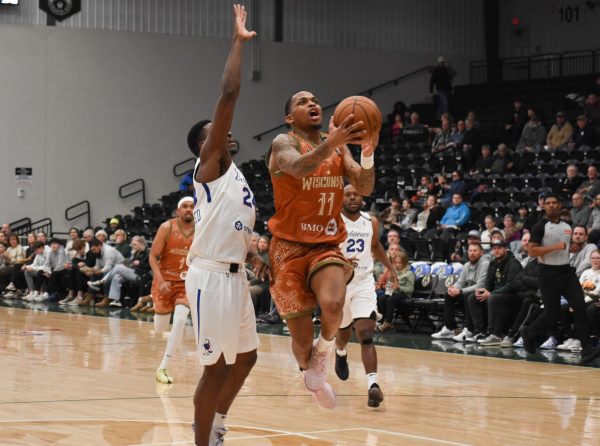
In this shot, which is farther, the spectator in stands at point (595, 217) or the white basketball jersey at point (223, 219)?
the spectator in stands at point (595, 217)

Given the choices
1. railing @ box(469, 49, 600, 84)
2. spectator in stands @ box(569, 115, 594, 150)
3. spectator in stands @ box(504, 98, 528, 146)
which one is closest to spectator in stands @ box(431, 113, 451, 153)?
spectator in stands @ box(504, 98, 528, 146)

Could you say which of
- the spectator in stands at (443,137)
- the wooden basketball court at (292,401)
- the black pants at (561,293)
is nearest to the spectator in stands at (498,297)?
the wooden basketball court at (292,401)

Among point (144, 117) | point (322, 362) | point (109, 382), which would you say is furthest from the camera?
point (144, 117)

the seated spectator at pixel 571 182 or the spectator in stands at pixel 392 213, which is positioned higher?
the seated spectator at pixel 571 182

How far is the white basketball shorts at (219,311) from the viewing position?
5414 millimetres

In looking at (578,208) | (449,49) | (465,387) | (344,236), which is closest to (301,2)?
(449,49)

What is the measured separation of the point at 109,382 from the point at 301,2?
19740 millimetres

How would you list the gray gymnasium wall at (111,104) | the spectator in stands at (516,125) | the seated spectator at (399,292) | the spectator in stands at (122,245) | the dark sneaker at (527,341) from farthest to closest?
the gray gymnasium wall at (111,104) < the spectator in stands at (516,125) < the spectator in stands at (122,245) < the seated spectator at (399,292) < the dark sneaker at (527,341)

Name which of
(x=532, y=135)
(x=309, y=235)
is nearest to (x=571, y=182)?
(x=532, y=135)

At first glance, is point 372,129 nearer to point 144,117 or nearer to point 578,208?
point 578,208

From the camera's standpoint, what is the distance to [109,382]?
922 centimetres

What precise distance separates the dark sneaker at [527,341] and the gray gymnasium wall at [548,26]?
1606cm

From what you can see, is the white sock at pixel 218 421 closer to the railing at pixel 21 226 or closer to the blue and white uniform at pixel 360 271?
the blue and white uniform at pixel 360 271

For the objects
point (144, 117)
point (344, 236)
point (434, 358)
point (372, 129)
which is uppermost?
point (144, 117)
